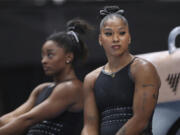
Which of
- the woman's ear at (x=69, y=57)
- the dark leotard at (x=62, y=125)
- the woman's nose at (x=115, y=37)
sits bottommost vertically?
the dark leotard at (x=62, y=125)

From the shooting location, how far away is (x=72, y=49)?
1.90 m

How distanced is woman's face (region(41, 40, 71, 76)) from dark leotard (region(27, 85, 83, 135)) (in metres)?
0.20

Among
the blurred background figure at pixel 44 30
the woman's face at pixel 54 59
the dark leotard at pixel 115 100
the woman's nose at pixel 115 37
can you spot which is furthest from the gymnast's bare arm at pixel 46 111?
the blurred background figure at pixel 44 30

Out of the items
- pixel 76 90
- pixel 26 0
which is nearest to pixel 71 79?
pixel 76 90

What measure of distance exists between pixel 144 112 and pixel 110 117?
5.6 inches

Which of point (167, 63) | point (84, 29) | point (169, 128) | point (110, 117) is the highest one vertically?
point (84, 29)

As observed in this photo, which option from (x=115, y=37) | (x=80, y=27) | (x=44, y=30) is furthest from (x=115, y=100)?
(x=44, y=30)

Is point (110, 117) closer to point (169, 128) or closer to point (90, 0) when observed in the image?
point (169, 128)

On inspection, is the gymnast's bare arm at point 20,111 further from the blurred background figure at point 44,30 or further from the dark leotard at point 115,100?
the blurred background figure at point 44,30

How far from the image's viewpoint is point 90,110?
5.16 ft

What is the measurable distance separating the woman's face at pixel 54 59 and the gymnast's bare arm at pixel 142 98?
463 millimetres

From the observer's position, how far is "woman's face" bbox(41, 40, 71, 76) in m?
1.84

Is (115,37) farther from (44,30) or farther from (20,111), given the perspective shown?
(44,30)

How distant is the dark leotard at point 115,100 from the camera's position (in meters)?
1.48
